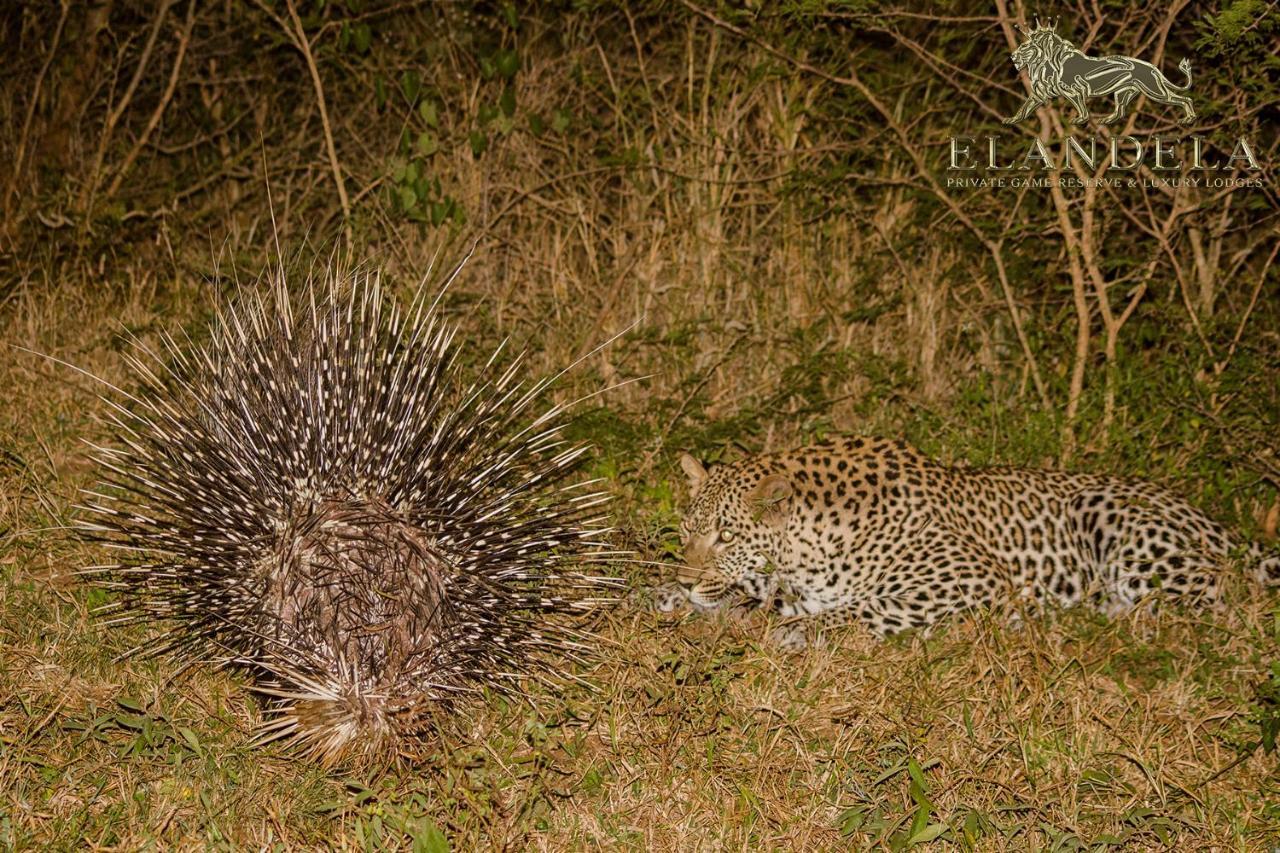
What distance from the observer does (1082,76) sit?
20.1 ft

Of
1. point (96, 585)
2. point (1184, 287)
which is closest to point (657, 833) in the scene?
point (96, 585)

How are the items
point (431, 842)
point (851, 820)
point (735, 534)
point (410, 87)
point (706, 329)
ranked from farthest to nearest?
point (410, 87) < point (706, 329) < point (735, 534) < point (851, 820) < point (431, 842)

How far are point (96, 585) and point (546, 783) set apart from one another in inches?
81.2

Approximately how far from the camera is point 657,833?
12.6ft

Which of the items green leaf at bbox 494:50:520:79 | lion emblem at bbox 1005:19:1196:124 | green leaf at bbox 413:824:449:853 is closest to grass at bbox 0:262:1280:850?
green leaf at bbox 413:824:449:853

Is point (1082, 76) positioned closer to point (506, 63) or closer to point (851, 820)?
point (506, 63)

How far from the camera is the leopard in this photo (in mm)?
5320

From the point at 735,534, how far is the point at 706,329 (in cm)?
199

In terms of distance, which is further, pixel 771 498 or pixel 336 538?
pixel 771 498

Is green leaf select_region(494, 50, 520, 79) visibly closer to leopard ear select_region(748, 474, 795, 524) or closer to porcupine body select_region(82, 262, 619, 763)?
leopard ear select_region(748, 474, 795, 524)

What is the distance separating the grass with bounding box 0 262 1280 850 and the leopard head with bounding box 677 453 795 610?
0.50 ft

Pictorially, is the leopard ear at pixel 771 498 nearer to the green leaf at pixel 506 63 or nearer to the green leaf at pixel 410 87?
Answer: the green leaf at pixel 506 63

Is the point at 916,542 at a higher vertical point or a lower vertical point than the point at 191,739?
higher

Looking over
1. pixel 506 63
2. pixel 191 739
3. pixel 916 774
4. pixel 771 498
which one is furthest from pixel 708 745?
pixel 506 63
